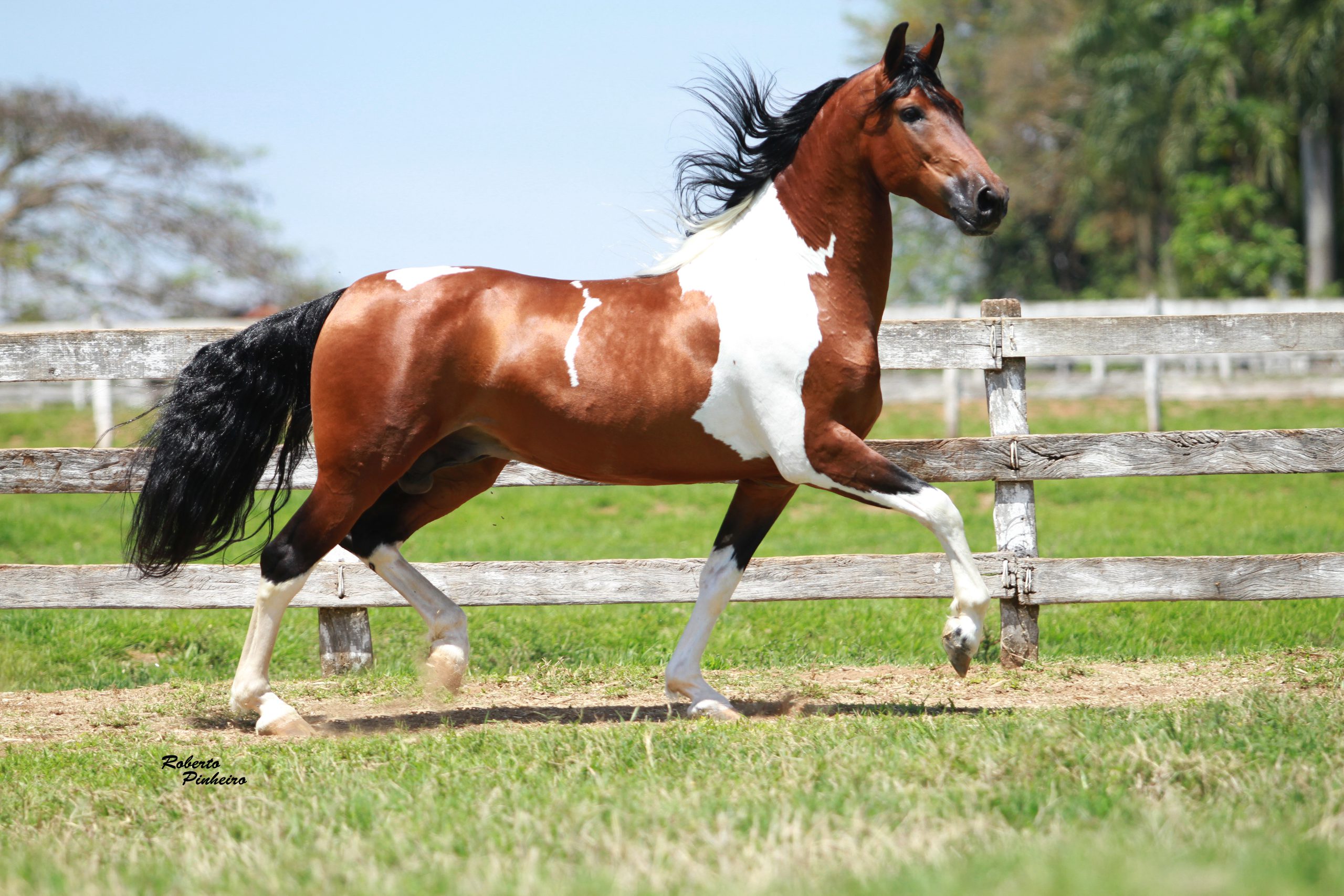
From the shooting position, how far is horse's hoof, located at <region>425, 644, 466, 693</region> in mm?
4691

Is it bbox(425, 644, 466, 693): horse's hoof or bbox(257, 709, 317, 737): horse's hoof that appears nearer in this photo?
bbox(257, 709, 317, 737): horse's hoof

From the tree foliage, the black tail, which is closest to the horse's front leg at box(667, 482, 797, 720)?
the black tail

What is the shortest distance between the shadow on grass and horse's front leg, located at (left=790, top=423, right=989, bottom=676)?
39 cm

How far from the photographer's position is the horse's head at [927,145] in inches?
165

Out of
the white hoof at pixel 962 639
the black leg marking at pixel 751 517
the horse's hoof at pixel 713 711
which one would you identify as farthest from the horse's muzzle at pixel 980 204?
the horse's hoof at pixel 713 711

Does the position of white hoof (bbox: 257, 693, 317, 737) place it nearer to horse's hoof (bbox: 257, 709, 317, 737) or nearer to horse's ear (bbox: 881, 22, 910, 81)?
horse's hoof (bbox: 257, 709, 317, 737)

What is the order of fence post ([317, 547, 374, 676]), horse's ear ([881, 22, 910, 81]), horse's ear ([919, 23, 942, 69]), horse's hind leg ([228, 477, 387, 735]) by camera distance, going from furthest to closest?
1. fence post ([317, 547, 374, 676])
2. horse's hind leg ([228, 477, 387, 735])
3. horse's ear ([919, 23, 942, 69])
4. horse's ear ([881, 22, 910, 81])

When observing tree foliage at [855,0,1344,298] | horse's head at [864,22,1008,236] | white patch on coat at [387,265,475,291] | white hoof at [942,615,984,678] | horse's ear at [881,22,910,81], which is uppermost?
tree foliage at [855,0,1344,298]

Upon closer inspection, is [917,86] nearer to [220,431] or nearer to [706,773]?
[706,773]

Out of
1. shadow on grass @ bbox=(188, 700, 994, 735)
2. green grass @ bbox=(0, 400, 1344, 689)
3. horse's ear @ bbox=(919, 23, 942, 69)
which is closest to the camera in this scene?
horse's ear @ bbox=(919, 23, 942, 69)

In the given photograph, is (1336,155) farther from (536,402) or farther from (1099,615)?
(536,402)

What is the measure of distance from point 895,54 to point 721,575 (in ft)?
6.59

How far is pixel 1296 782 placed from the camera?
118 inches


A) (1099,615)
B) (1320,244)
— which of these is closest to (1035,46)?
(1320,244)
